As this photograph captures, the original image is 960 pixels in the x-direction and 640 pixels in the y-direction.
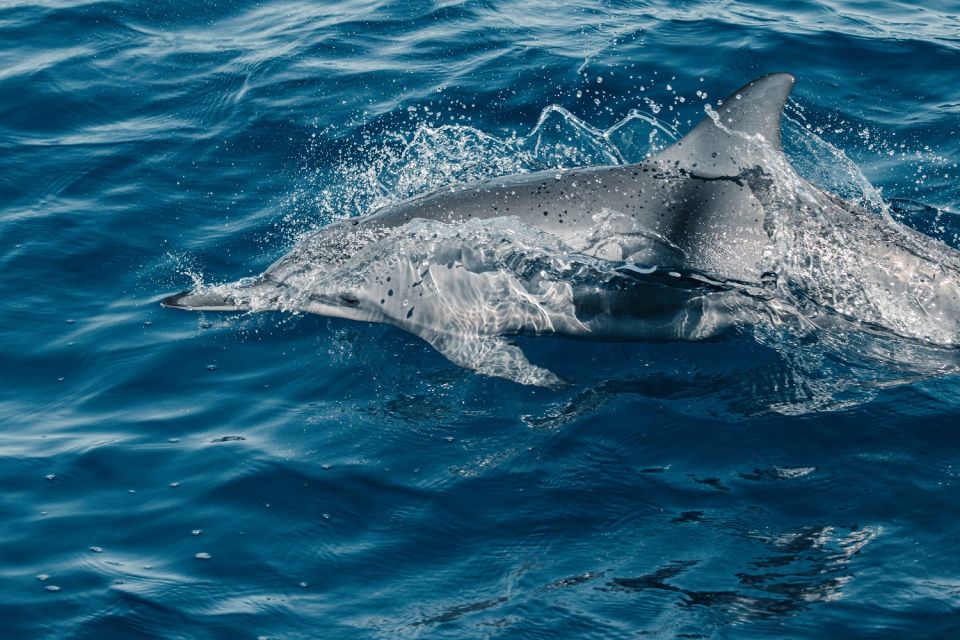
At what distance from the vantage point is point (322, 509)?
328 inches

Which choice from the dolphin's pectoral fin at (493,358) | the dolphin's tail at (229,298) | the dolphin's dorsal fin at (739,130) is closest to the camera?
the dolphin's pectoral fin at (493,358)

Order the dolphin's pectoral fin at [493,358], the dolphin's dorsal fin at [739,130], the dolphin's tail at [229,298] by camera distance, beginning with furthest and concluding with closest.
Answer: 1. the dolphin's tail at [229,298]
2. the dolphin's dorsal fin at [739,130]
3. the dolphin's pectoral fin at [493,358]

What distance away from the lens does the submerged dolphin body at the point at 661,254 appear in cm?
989

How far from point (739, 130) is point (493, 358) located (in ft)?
9.52

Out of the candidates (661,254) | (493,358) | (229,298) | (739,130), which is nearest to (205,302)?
(229,298)

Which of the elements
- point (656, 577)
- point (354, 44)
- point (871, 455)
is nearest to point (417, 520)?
point (656, 577)

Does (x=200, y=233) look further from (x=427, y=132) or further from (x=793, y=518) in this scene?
(x=793, y=518)

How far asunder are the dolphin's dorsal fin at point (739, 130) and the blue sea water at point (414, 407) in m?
1.56

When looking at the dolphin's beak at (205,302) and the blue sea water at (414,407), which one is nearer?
the blue sea water at (414,407)

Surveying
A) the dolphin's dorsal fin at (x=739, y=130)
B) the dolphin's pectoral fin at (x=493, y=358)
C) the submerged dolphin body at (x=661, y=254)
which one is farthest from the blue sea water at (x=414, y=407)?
the dolphin's dorsal fin at (x=739, y=130)

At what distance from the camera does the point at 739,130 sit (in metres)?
9.83

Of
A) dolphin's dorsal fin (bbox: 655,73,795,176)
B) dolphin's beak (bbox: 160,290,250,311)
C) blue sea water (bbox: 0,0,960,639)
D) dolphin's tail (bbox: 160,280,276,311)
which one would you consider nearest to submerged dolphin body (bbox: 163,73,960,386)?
dolphin's dorsal fin (bbox: 655,73,795,176)

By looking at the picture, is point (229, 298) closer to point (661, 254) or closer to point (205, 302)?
point (205, 302)

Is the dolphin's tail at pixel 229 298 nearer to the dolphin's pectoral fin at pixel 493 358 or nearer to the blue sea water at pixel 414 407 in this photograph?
the blue sea water at pixel 414 407
